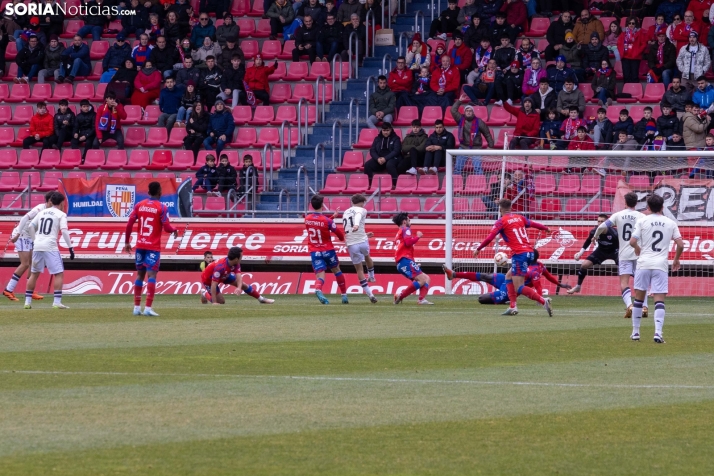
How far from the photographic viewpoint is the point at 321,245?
2306 centimetres

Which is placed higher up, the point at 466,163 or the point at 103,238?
the point at 466,163

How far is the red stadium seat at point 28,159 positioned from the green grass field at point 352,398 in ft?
53.2

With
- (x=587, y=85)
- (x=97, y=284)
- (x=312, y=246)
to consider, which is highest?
(x=587, y=85)

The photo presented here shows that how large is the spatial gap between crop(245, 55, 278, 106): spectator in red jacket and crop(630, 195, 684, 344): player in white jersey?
64.0 feet

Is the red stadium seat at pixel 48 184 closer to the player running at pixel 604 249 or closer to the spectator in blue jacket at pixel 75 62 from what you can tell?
the spectator in blue jacket at pixel 75 62

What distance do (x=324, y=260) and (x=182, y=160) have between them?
32.2 ft

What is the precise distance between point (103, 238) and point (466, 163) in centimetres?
879

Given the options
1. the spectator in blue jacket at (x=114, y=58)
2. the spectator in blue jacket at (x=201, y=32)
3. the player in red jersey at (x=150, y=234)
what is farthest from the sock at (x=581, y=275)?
the spectator in blue jacket at (x=114, y=58)

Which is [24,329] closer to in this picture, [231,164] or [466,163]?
[466,163]

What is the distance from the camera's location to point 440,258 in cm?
2662

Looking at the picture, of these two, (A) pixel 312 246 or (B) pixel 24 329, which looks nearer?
(B) pixel 24 329

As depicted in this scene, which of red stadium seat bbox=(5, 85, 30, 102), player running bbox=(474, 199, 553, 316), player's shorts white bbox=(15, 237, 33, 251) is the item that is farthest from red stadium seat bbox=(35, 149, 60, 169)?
player running bbox=(474, 199, 553, 316)

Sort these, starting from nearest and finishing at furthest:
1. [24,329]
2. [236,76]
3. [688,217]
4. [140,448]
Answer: [140,448]
[24,329]
[688,217]
[236,76]

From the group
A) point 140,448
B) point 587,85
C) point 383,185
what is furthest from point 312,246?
point 140,448
